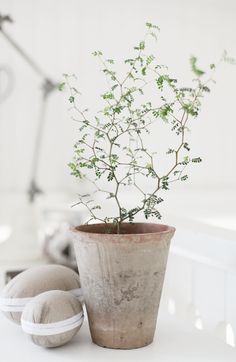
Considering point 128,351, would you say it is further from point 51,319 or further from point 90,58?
point 90,58

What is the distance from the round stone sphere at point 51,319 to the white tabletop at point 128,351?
19mm

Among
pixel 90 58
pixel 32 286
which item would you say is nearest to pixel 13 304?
pixel 32 286

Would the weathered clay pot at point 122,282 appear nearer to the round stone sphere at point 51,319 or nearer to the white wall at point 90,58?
the round stone sphere at point 51,319

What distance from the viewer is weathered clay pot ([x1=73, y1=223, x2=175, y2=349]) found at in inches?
25.2

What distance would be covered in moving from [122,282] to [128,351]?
0.31 ft

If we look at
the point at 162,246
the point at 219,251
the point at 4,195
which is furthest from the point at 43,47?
the point at 162,246

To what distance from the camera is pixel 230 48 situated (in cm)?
239

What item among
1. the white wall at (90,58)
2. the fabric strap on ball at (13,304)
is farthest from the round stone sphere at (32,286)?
the white wall at (90,58)

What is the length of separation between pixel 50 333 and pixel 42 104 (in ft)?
5.41

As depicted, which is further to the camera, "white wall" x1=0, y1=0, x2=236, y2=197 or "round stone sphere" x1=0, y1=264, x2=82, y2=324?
"white wall" x1=0, y1=0, x2=236, y2=197

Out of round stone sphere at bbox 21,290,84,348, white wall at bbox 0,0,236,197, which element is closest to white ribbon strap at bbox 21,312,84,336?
round stone sphere at bbox 21,290,84,348

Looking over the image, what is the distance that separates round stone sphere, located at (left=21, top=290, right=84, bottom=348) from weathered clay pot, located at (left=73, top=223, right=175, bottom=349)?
0.03 metres

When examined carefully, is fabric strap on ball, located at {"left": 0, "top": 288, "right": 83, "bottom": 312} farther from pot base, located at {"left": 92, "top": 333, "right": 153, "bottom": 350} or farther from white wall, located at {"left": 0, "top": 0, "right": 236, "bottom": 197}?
white wall, located at {"left": 0, "top": 0, "right": 236, "bottom": 197}

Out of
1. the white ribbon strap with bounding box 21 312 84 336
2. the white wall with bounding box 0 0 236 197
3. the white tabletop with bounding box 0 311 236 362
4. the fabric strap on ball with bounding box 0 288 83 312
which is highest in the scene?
the white wall with bounding box 0 0 236 197
